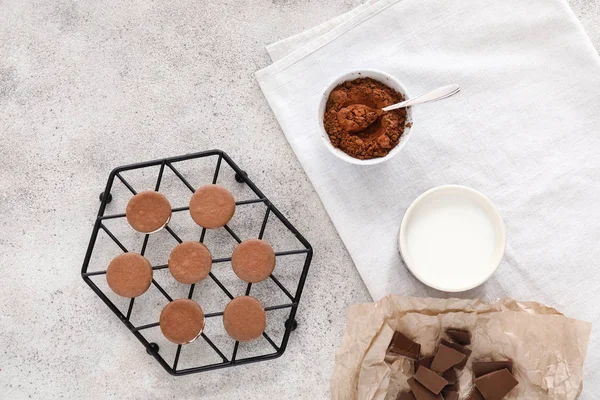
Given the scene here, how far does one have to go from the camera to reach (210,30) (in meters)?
1.27

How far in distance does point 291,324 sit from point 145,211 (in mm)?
348

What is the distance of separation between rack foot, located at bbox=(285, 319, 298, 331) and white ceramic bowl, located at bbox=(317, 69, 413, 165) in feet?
1.07

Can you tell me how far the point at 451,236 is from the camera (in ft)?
3.78

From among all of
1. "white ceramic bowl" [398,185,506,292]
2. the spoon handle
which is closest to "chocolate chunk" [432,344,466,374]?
"white ceramic bowl" [398,185,506,292]

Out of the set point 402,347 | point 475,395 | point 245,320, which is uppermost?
point 245,320

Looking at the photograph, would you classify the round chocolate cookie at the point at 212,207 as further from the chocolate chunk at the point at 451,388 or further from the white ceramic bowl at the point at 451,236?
the chocolate chunk at the point at 451,388

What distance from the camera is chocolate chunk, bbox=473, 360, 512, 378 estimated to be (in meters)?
1.09

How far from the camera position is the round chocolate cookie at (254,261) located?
→ 1160 mm

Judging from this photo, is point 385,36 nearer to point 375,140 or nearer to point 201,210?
point 375,140

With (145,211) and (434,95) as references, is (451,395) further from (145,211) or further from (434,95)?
(145,211)

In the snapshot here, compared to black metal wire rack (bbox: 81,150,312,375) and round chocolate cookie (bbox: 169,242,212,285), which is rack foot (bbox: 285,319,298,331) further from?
round chocolate cookie (bbox: 169,242,212,285)

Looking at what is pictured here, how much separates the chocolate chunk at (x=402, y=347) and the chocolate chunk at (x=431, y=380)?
0.03 meters

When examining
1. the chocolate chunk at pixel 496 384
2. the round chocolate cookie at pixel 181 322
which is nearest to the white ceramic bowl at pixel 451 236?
the chocolate chunk at pixel 496 384

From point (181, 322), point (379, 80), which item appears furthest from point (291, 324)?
point (379, 80)
